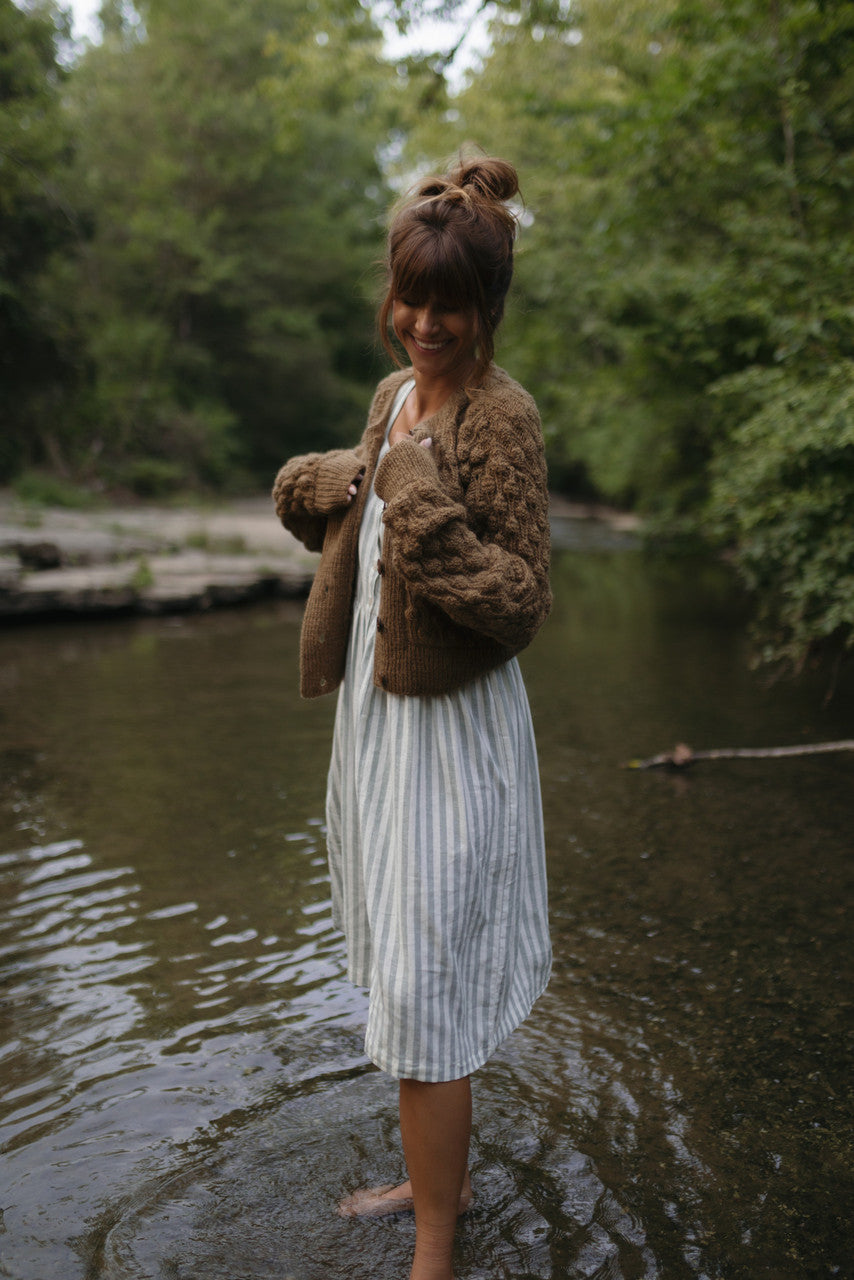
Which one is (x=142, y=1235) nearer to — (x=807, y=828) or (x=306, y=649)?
(x=306, y=649)

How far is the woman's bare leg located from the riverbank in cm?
847

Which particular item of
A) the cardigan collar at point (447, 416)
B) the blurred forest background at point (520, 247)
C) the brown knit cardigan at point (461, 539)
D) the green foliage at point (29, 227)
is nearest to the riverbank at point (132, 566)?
the green foliage at point (29, 227)

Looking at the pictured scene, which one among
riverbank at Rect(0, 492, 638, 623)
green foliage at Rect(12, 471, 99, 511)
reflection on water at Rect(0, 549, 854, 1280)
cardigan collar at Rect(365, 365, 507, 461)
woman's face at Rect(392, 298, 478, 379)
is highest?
woman's face at Rect(392, 298, 478, 379)

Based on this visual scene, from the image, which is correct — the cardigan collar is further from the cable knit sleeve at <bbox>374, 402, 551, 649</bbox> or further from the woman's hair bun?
the woman's hair bun

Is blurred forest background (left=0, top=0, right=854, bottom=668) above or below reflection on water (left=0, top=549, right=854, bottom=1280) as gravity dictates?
above

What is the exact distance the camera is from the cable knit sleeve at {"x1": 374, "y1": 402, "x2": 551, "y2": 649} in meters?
1.69

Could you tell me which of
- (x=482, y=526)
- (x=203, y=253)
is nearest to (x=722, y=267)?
(x=482, y=526)

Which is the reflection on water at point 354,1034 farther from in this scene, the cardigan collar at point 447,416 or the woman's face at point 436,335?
the woman's face at point 436,335

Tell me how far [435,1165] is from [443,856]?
1.74ft

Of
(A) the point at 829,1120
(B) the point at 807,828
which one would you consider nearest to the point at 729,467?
(B) the point at 807,828

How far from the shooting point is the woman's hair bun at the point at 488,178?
1853 mm

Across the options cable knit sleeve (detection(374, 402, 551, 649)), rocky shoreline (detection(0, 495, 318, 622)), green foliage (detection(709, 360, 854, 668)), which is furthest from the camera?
rocky shoreline (detection(0, 495, 318, 622))

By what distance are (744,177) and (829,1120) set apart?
7.76m

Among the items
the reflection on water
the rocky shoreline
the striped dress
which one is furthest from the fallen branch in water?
the rocky shoreline
